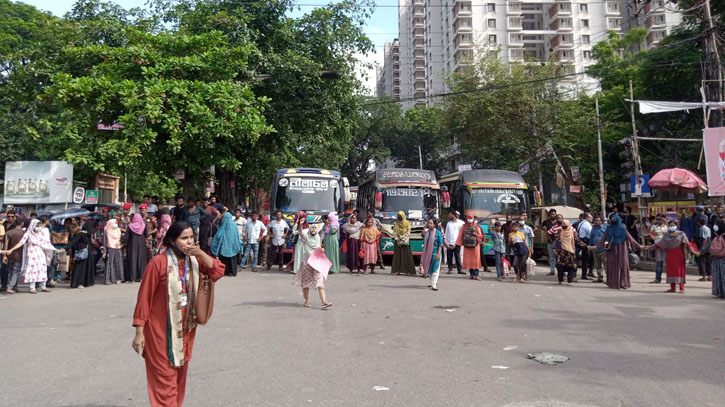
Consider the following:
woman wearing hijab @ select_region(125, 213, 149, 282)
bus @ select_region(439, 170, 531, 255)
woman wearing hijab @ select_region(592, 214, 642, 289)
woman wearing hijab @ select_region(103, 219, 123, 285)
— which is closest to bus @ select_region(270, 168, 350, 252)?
bus @ select_region(439, 170, 531, 255)

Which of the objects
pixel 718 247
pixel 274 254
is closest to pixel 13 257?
pixel 274 254

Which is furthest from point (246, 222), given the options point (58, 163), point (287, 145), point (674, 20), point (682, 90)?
point (674, 20)

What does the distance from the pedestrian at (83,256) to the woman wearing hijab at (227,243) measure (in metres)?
2.88

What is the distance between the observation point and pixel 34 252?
1155 cm

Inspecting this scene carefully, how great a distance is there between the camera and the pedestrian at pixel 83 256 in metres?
12.4

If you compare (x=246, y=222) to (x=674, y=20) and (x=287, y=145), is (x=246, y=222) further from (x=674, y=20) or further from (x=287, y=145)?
(x=674, y=20)

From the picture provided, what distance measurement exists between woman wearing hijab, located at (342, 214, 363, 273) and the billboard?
17806 millimetres

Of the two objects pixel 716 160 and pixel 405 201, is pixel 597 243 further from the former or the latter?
pixel 405 201

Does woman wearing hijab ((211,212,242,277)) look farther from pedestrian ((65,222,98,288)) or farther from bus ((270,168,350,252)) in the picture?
bus ((270,168,350,252))

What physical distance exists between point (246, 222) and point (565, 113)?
1876 cm

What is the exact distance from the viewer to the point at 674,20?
62594 millimetres

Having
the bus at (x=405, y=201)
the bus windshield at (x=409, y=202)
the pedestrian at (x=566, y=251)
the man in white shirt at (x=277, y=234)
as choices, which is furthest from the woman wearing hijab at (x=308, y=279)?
→ the bus windshield at (x=409, y=202)

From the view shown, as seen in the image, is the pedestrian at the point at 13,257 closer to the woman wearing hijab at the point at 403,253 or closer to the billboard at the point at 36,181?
the woman wearing hijab at the point at 403,253

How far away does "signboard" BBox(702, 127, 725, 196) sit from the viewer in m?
15.5
